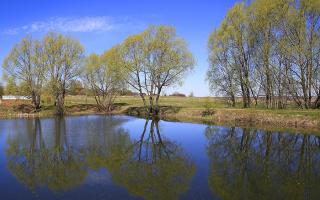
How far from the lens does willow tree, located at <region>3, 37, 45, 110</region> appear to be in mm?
46188

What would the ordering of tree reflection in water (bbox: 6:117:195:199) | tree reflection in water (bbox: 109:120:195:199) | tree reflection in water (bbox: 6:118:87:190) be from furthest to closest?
tree reflection in water (bbox: 6:118:87:190)
tree reflection in water (bbox: 6:117:195:199)
tree reflection in water (bbox: 109:120:195:199)

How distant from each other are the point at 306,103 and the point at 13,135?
2992 cm

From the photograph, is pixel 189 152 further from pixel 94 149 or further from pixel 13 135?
pixel 13 135

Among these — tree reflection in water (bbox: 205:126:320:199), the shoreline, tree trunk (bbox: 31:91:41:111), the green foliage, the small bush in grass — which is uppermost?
the green foliage

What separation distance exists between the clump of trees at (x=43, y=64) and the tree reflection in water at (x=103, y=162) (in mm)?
26043

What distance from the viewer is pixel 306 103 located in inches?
1185

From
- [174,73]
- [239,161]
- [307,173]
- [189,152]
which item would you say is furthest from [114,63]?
[307,173]

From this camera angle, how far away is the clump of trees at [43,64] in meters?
45.7

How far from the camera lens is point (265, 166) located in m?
13.0

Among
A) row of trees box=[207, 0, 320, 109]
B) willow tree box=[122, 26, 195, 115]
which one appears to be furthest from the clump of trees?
row of trees box=[207, 0, 320, 109]

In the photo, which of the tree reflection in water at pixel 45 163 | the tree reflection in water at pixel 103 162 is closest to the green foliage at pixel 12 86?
the tree reflection in water at pixel 103 162

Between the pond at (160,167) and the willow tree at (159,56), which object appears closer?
the pond at (160,167)

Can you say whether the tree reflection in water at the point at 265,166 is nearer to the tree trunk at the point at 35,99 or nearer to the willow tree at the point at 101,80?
the willow tree at the point at 101,80

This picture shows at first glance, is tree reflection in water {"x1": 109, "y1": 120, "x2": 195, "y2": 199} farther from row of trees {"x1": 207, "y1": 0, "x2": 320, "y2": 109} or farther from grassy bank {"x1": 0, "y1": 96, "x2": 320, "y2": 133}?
row of trees {"x1": 207, "y1": 0, "x2": 320, "y2": 109}
